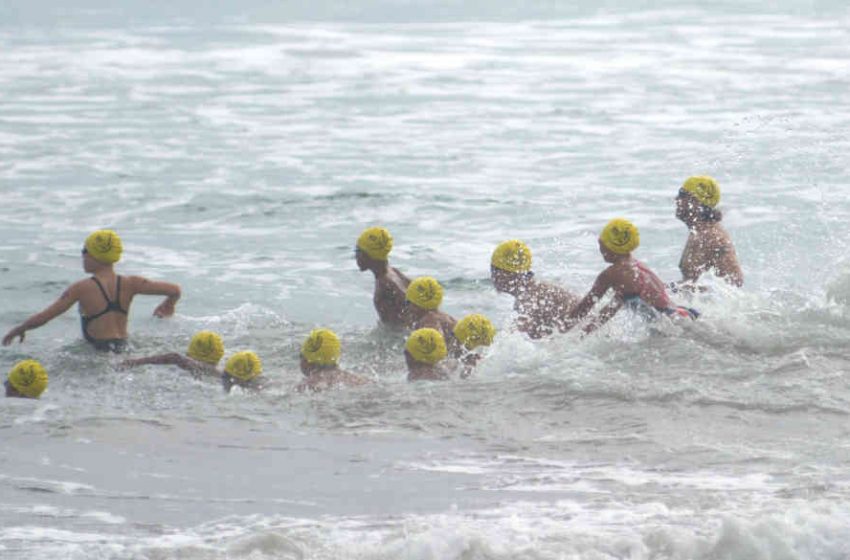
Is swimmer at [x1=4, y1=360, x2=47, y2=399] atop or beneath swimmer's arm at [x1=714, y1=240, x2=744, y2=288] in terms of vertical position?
beneath

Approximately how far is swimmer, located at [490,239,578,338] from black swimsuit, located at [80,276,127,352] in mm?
3492

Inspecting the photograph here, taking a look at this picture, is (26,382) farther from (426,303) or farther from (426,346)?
(426,303)

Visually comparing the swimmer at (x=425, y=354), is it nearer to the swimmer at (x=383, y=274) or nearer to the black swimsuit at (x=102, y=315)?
the swimmer at (x=383, y=274)

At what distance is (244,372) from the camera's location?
11.9 m

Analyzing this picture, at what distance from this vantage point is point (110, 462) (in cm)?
951

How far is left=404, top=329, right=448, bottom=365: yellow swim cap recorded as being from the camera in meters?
11.6

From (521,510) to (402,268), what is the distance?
10291mm

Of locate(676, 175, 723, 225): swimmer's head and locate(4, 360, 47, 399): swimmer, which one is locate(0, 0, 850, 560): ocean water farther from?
locate(676, 175, 723, 225): swimmer's head

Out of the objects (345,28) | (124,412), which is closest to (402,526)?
(124,412)

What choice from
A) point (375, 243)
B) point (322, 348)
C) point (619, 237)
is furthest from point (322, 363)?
point (619, 237)

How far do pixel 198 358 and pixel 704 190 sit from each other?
16.2ft

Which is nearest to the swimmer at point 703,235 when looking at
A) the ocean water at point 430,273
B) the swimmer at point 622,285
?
the ocean water at point 430,273

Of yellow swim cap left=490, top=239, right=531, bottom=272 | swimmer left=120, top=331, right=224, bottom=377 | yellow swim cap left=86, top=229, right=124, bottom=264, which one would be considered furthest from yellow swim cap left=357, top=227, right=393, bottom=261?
yellow swim cap left=86, top=229, right=124, bottom=264

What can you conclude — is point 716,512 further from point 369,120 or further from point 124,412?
point 369,120
